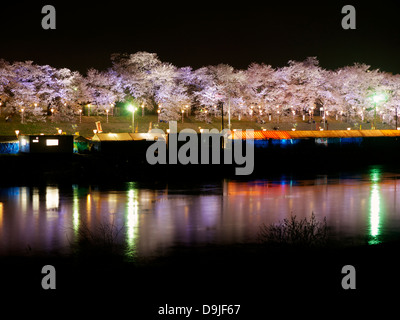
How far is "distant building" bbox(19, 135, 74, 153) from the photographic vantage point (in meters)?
46.8

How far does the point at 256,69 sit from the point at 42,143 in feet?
230

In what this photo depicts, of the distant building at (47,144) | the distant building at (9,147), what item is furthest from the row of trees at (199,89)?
the distant building at (47,144)

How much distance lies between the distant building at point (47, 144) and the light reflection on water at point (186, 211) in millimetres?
19979

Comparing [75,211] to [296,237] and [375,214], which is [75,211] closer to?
[296,237]

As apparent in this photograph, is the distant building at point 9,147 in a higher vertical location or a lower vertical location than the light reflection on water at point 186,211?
higher

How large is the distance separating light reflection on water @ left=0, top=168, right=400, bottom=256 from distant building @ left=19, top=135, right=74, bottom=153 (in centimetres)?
1998

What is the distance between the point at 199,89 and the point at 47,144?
192 feet

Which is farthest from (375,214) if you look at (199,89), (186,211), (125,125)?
(199,89)

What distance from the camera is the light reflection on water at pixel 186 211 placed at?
14.9 metres

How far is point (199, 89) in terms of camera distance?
10300cm

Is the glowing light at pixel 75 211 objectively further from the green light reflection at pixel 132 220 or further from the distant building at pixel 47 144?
the distant building at pixel 47 144

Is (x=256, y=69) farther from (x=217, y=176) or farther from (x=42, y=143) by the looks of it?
(x=217, y=176)

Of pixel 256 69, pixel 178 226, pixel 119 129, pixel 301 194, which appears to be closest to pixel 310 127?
pixel 256 69

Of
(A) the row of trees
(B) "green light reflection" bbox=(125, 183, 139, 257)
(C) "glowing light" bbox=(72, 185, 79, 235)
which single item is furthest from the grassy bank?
(B) "green light reflection" bbox=(125, 183, 139, 257)
